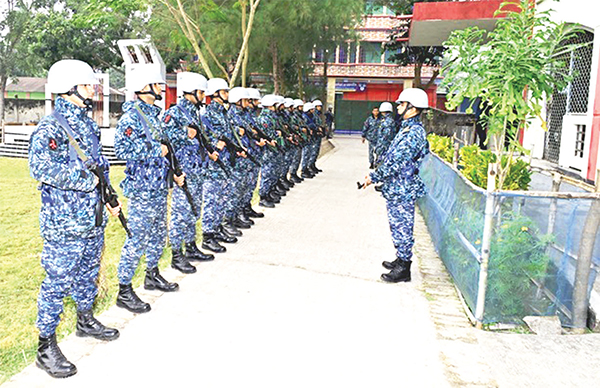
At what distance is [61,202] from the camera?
139 inches

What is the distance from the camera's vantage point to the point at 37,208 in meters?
9.94

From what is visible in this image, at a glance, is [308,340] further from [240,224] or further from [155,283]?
[240,224]

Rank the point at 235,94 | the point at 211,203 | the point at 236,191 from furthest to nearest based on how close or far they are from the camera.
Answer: the point at 235,94 < the point at 236,191 < the point at 211,203

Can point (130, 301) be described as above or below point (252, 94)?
below

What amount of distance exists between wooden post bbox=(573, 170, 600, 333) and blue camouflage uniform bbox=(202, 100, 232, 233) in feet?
12.3

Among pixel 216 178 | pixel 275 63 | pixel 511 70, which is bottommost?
pixel 216 178

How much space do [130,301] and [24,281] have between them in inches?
68.8

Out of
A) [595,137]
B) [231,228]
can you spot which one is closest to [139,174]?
[231,228]

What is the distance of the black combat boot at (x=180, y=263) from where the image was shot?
18.5ft

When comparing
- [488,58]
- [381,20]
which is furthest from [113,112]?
[488,58]

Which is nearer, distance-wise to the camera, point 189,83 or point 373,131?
point 189,83

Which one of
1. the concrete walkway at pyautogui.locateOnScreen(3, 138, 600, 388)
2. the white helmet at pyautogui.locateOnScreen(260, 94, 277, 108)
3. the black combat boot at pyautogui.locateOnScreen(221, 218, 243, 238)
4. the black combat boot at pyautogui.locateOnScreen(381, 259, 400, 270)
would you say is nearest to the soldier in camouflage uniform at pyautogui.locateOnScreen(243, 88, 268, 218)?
the black combat boot at pyautogui.locateOnScreen(221, 218, 243, 238)

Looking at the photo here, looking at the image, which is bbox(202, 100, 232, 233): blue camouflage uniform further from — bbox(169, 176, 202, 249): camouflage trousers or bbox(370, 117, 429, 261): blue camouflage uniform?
bbox(370, 117, 429, 261): blue camouflage uniform

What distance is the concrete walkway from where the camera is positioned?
3564 millimetres
